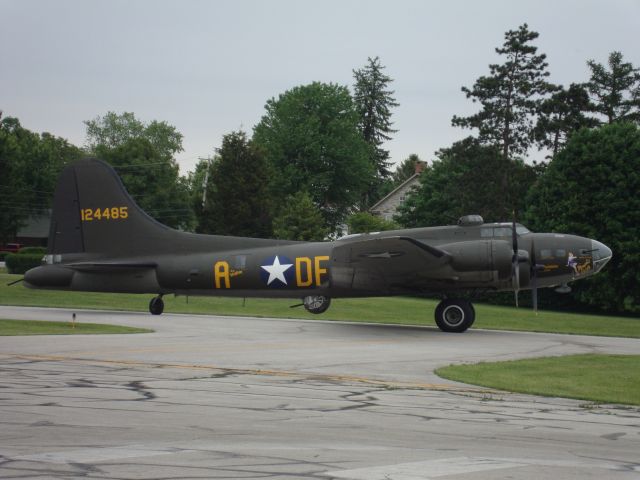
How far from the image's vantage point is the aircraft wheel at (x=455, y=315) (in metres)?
29.3

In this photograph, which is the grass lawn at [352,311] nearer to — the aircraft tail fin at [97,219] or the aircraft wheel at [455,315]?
the aircraft wheel at [455,315]

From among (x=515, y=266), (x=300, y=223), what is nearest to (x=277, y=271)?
(x=515, y=266)

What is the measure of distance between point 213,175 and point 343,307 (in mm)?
50040

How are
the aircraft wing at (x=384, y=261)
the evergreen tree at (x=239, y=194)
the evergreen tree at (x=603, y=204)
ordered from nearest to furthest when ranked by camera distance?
the aircraft wing at (x=384, y=261) → the evergreen tree at (x=603, y=204) → the evergreen tree at (x=239, y=194)

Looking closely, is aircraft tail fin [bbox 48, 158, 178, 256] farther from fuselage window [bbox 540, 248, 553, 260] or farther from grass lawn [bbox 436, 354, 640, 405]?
grass lawn [bbox 436, 354, 640, 405]

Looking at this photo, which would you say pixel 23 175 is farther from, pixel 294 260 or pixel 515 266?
pixel 515 266

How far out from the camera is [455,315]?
2941cm

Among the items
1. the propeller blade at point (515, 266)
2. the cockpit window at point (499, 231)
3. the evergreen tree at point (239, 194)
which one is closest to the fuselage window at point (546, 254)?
the cockpit window at point (499, 231)

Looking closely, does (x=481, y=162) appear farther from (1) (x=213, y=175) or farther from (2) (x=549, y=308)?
(1) (x=213, y=175)

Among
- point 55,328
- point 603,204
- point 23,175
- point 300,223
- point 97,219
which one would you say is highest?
point 23,175

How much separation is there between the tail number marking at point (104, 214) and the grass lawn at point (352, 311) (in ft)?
19.6

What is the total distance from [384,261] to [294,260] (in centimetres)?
368

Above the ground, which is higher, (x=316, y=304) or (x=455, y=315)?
(x=316, y=304)

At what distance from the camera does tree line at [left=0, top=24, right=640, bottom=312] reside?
5509 centimetres
